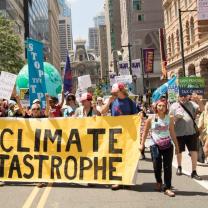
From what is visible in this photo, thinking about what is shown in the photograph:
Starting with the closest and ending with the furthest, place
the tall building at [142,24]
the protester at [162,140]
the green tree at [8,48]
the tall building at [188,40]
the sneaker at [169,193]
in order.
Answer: the sneaker at [169,193] < the protester at [162,140] < the green tree at [8,48] < the tall building at [188,40] < the tall building at [142,24]

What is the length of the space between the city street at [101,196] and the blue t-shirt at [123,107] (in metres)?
1.36

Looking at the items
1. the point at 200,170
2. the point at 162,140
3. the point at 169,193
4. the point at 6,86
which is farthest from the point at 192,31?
the point at 169,193

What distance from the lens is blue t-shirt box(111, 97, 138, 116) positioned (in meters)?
10.3

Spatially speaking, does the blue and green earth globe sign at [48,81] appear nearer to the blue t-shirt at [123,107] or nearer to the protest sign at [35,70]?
the protest sign at [35,70]

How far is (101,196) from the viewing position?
9.27 metres

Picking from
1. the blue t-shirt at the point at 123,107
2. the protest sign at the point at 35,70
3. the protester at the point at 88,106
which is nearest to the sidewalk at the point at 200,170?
the blue t-shirt at the point at 123,107

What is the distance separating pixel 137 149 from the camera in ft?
32.2

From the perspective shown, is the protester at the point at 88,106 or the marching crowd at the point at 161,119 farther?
the protester at the point at 88,106

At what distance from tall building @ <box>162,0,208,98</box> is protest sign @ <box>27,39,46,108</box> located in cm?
1969

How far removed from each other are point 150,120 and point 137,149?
1.87 feet

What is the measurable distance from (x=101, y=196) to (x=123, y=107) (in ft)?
5.92

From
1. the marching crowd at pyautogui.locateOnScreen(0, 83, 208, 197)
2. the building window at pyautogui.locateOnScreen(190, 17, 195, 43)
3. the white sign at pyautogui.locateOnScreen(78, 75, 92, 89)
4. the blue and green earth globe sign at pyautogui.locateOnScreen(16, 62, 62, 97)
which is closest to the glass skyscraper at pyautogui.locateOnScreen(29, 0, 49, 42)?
the building window at pyautogui.locateOnScreen(190, 17, 195, 43)

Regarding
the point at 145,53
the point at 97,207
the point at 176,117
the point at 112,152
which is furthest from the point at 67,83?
Answer: the point at 145,53

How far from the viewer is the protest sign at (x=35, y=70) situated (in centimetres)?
1518
